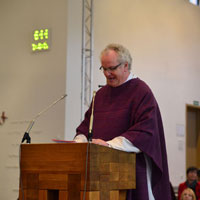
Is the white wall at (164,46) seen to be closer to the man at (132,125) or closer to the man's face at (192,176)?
the man's face at (192,176)

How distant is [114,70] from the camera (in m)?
3.59

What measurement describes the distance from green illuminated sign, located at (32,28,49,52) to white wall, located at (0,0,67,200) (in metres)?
0.09

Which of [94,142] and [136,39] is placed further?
[136,39]

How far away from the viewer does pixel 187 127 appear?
456 inches

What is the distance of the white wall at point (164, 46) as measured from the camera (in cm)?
871

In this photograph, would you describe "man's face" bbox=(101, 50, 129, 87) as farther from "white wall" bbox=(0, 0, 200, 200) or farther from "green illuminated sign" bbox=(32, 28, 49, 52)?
"green illuminated sign" bbox=(32, 28, 49, 52)

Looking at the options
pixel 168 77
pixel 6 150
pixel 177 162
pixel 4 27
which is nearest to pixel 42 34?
pixel 4 27

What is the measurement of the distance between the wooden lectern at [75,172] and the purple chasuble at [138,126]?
0.41 feet

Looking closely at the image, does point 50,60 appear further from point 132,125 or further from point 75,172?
point 75,172

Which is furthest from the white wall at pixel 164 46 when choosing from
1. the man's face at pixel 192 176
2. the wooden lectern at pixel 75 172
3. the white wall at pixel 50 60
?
the wooden lectern at pixel 75 172

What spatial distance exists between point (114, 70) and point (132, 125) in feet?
1.49

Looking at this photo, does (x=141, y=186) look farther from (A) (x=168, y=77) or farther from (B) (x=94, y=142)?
(A) (x=168, y=77)

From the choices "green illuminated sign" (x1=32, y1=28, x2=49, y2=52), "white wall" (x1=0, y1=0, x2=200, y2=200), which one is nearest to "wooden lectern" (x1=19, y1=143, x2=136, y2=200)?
"white wall" (x1=0, y1=0, x2=200, y2=200)

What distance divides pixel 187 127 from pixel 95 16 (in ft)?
14.9
